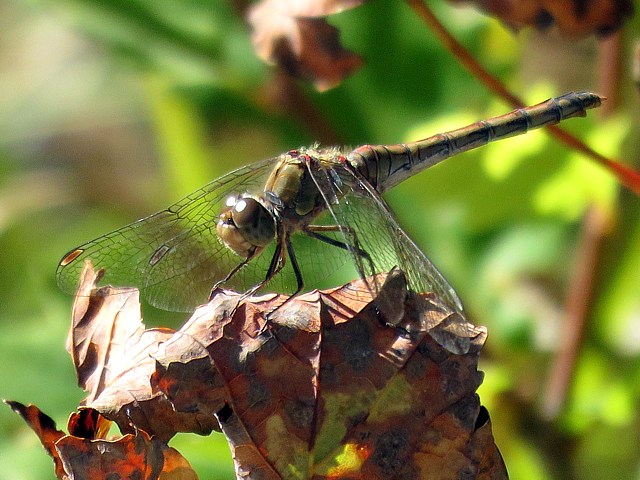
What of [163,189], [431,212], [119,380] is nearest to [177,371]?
[119,380]

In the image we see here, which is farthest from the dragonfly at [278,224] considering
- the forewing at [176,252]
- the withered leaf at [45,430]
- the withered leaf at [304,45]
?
the withered leaf at [45,430]

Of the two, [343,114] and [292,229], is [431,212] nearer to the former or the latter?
[343,114]

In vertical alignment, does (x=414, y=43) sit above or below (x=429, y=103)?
above

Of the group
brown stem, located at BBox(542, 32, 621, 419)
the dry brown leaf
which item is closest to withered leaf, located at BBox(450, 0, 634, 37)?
brown stem, located at BBox(542, 32, 621, 419)

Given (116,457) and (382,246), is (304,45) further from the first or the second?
(116,457)

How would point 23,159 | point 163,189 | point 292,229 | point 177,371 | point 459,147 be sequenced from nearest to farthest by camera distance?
point 177,371, point 292,229, point 459,147, point 163,189, point 23,159

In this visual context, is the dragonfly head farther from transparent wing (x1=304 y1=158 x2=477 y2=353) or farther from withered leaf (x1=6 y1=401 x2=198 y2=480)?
withered leaf (x1=6 y1=401 x2=198 y2=480)

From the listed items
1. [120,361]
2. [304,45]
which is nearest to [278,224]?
[304,45]
